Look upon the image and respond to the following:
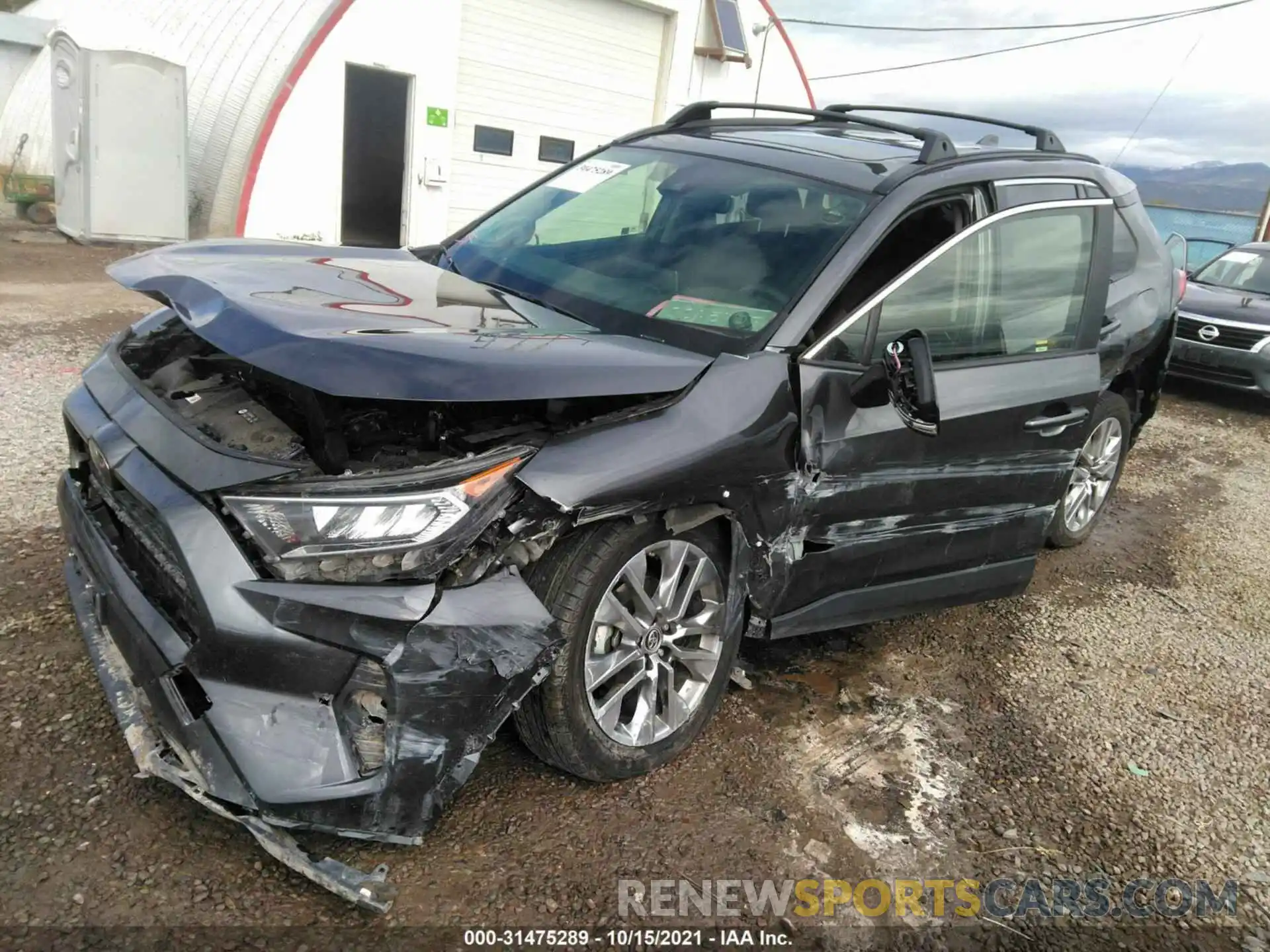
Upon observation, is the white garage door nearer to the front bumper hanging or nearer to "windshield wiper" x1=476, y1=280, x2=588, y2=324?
"windshield wiper" x1=476, y1=280, x2=588, y2=324

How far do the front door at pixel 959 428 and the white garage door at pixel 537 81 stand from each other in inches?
386

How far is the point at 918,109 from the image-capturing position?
13.8 ft

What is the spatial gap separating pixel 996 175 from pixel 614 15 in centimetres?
1100

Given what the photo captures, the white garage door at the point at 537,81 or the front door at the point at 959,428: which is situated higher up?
the white garage door at the point at 537,81

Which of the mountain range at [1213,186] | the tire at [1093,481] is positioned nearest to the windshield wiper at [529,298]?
the tire at [1093,481]

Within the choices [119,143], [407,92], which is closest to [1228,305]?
[407,92]

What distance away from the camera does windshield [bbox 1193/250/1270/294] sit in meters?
10.2

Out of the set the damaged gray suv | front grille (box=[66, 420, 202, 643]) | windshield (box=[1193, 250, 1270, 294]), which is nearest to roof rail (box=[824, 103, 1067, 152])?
the damaged gray suv

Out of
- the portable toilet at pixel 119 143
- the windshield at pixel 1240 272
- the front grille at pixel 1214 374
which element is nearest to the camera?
the front grille at pixel 1214 374

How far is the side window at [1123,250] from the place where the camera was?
14.5 feet

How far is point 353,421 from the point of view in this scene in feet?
8.42

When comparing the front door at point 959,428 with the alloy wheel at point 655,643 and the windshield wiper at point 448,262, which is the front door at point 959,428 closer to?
the alloy wheel at point 655,643

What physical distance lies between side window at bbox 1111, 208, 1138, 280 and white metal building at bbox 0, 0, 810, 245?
9.09 m

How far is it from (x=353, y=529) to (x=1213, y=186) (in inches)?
708
